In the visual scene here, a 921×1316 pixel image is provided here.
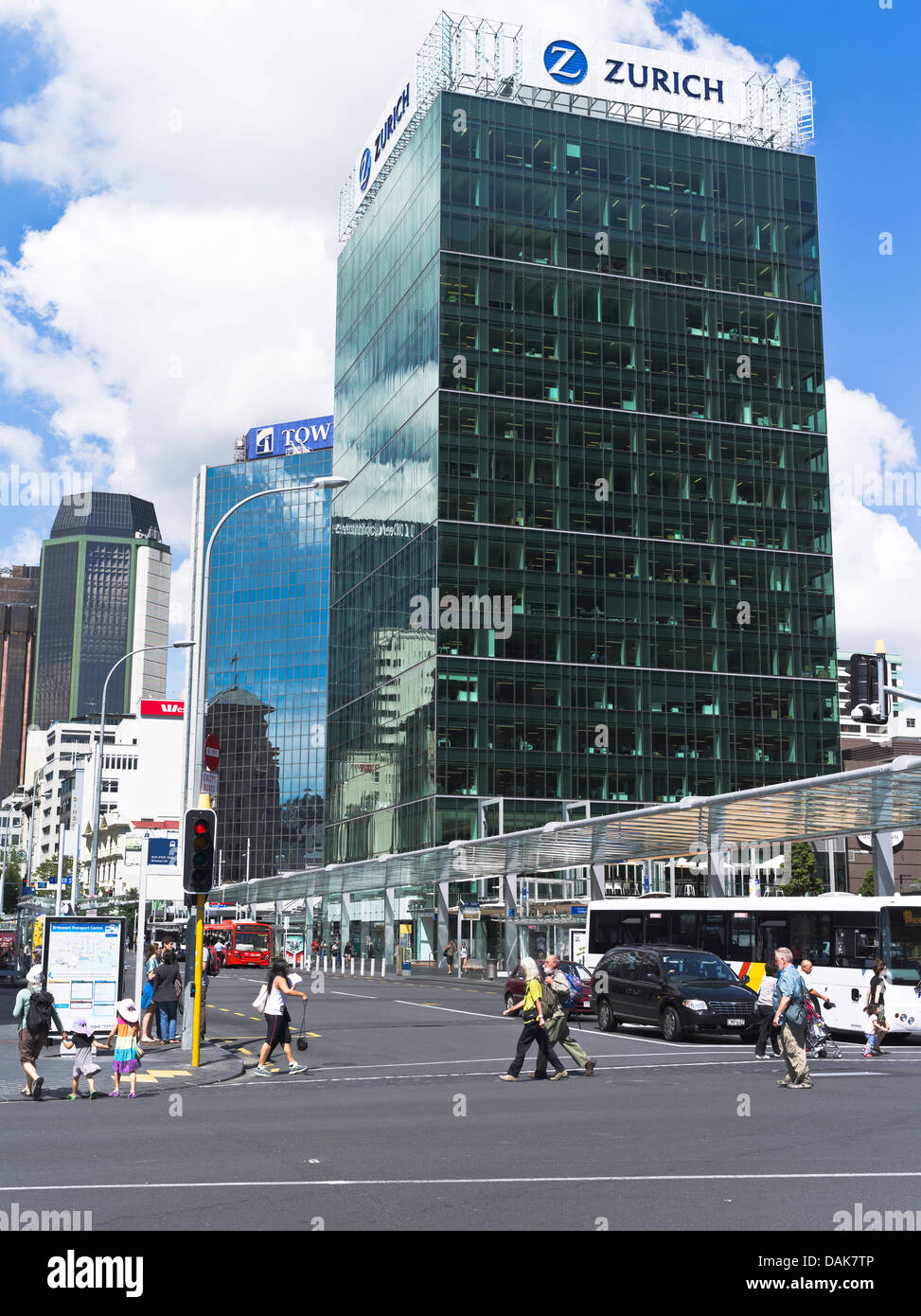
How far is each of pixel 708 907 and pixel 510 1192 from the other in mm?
26771

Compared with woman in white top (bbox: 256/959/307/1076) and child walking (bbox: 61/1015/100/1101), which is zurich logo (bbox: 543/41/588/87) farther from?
child walking (bbox: 61/1015/100/1101)

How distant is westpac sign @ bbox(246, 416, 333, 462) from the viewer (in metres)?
183

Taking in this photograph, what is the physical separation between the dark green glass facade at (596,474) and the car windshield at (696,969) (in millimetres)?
58290

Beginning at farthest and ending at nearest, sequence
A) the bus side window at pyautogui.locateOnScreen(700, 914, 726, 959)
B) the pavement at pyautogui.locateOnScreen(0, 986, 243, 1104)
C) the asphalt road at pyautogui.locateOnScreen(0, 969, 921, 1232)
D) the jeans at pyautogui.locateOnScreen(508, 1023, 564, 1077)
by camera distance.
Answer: the bus side window at pyautogui.locateOnScreen(700, 914, 726, 959) < the jeans at pyautogui.locateOnScreen(508, 1023, 564, 1077) < the pavement at pyautogui.locateOnScreen(0, 986, 243, 1104) < the asphalt road at pyautogui.locateOnScreen(0, 969, 921, 1232)

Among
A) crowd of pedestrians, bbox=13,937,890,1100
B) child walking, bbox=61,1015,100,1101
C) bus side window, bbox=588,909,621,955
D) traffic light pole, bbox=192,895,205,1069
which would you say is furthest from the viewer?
bus side window, bbox=588,909,621,955

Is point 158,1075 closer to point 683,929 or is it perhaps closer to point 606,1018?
point 606,1018

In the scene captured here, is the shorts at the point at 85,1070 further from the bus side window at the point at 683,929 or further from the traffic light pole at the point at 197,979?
the bus side window at the point at 683,929

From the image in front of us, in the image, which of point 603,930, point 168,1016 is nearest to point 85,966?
point 168,1016

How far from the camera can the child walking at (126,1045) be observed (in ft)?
61.5

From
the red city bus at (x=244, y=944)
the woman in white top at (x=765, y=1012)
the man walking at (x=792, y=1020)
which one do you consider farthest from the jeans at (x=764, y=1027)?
the red city bus at (x=244, y=944)

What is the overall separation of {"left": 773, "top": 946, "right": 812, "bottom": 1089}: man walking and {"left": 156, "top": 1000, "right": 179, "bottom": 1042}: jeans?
1284cm

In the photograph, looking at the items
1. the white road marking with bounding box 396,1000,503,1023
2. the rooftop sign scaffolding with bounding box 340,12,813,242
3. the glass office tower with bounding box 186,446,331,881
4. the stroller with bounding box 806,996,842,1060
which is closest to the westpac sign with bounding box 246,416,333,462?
the glass office tower with bounding box 186,446,331,881

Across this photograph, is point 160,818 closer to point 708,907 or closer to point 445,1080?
point 445,1080
